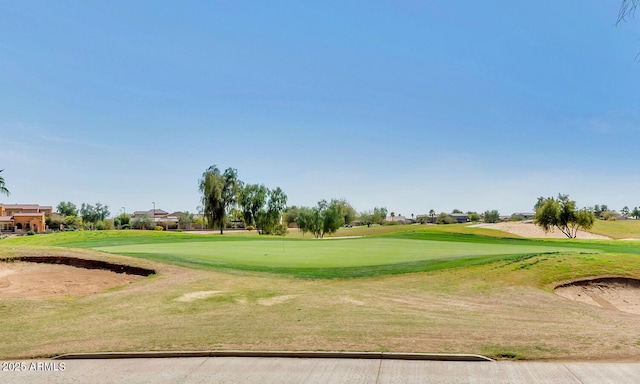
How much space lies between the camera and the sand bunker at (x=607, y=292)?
15477mm

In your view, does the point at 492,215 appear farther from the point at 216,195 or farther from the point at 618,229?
the point at 216,195

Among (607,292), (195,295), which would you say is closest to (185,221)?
(195,295)

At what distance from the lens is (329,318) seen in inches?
417

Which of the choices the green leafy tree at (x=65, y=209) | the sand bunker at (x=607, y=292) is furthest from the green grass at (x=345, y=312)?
the green leafy tree at (x=65, y=209)

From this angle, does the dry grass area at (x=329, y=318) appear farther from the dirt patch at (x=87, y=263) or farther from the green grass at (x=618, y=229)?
the green grass at (x=618, y=229)

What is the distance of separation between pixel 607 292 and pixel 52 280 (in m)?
23.6

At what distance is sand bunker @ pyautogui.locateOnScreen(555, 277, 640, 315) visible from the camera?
15.5 meters

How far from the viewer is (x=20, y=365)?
7418mm

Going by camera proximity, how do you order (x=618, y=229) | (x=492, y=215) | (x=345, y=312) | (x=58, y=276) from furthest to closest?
(x=492, y=215), (x=618, y=229), (x=58, y=276), (x=345, y=312)

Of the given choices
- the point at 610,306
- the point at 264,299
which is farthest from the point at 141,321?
the point at 610,306

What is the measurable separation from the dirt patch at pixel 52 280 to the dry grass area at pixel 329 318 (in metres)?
1.38

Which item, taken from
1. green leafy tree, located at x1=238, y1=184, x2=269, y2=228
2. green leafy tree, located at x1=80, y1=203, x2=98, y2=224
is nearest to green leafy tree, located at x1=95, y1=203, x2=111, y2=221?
green leafy tree, located at x1=80, y1=203, x2=98, y2=224

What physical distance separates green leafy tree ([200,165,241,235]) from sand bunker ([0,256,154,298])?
4968 centimetres

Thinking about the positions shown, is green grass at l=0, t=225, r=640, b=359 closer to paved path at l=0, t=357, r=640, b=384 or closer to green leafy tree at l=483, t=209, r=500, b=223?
paved path at l=0, t=357, r=640, b=384
